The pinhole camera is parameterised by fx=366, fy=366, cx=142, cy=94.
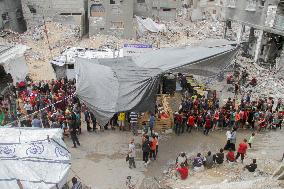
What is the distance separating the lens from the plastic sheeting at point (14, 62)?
2244cm

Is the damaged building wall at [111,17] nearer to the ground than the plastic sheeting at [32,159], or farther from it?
farther from it

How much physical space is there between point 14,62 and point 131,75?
10401mm

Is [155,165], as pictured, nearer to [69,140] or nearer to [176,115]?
[176,115]

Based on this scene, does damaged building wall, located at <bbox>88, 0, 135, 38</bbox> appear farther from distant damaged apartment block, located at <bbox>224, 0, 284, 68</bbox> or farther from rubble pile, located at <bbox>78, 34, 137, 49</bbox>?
distant damaged apartment block, located at <bbox>224, 0, 284, 68</bbox>

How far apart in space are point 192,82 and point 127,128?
20.9 ft

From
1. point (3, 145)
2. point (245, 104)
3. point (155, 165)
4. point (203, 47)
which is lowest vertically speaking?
point (155, 165)

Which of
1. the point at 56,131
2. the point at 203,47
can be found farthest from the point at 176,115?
the point at 56,131

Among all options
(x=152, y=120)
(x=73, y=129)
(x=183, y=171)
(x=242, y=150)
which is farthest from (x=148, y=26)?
(x=183, y=171)

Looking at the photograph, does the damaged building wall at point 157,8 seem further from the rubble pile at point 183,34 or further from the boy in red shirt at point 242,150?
the boy in red shirt at point 242,150

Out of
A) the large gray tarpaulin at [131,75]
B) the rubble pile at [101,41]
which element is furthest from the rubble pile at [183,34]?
the large gray tarpaulin at [131,75]

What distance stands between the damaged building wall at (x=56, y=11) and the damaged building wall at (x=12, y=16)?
1.78m

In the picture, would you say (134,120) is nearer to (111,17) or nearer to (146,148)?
(146,148)

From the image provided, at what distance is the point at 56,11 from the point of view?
114 ft

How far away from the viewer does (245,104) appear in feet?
63.5
